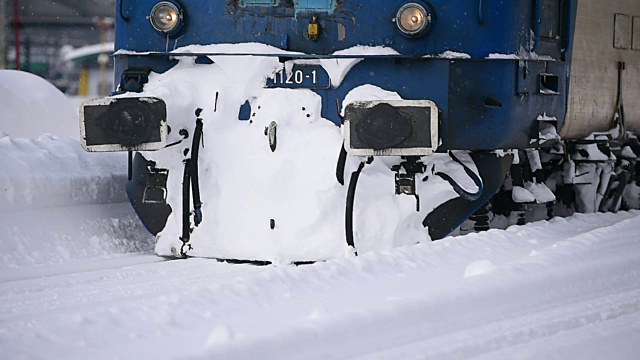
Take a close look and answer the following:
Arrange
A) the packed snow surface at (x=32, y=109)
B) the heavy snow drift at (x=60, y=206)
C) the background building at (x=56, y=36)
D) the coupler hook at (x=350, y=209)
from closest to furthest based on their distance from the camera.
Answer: the coupler hook at (x=350, y=209), the heavy snow drift at (x=60, y=206), the packed snow surface at (x=32, y=109), the background building at (x=56, y=36)

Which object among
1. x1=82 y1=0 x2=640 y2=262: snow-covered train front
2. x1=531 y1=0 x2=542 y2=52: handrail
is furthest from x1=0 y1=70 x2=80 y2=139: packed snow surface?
x1=531 y1=0 x2=542 y2=52: handrail

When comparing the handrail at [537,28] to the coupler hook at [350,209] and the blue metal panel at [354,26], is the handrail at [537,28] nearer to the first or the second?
the blue metal panel at [354,26]

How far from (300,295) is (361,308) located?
1.43 feet

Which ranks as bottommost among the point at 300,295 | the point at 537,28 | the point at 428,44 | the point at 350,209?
the point at 300,295

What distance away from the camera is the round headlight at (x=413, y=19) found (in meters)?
6.13

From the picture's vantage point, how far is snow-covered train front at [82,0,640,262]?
20.0 ft

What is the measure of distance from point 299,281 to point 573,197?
4.05 metres

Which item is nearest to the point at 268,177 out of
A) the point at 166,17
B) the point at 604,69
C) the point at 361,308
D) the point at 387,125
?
the point at 387,125

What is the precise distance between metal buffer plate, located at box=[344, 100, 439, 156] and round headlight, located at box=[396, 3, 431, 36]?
492 millimetres

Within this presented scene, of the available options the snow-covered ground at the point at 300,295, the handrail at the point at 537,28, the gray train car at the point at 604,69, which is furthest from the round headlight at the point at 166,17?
the gray train car at the point at 604,69

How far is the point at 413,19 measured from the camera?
6.14m

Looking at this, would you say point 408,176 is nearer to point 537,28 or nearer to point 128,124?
point 537,28

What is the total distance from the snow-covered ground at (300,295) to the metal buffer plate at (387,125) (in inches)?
23.6

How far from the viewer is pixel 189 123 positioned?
21.1 feet
